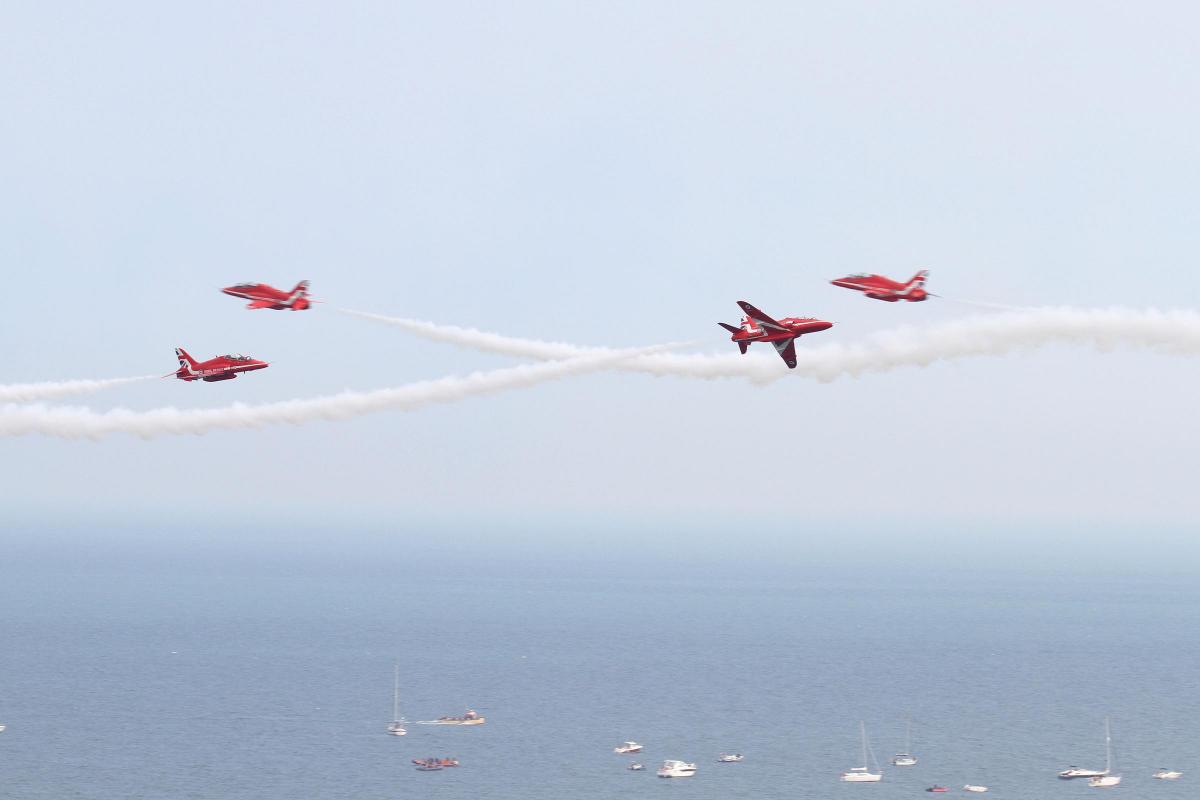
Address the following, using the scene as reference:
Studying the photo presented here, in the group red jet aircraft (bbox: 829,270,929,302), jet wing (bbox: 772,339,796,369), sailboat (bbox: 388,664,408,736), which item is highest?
red jet aircraft (bbox: 829,270,929,302)

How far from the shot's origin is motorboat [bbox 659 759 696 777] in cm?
14850

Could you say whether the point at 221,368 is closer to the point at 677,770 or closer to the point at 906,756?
the point at 677,770

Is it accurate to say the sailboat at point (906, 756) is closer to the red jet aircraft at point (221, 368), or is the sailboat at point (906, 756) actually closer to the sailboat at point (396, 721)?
the sailboat at point (396, 721)

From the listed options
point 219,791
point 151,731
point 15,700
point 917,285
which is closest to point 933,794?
point 219,791

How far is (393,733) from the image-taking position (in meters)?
172

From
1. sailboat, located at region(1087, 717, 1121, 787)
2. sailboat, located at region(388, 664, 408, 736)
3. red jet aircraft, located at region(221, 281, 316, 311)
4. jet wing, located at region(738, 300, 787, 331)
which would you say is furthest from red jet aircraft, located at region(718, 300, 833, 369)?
sailboat, located at region(388, 664, 408, 736)

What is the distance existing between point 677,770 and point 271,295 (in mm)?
94432

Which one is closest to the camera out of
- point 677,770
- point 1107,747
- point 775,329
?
point 775,329

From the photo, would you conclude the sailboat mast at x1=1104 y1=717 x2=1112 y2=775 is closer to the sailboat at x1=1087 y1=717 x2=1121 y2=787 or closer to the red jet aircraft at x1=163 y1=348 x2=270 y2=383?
the sailboat at x1=1087 y1=717 x2=1121 y2=787

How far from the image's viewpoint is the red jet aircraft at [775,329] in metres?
67.9

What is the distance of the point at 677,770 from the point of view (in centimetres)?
14900

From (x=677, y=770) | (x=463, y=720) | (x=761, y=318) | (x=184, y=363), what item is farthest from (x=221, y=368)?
(x=463, y=720)

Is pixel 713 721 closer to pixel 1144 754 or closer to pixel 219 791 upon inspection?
pixel 1144 754

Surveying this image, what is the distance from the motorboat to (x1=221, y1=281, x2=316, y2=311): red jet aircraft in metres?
93.0
